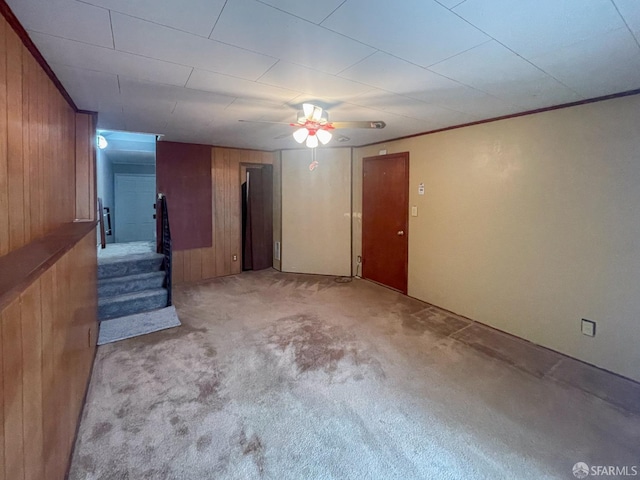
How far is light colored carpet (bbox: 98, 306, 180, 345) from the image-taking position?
3.04 metres

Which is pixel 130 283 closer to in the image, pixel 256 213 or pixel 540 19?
pixel 256 213

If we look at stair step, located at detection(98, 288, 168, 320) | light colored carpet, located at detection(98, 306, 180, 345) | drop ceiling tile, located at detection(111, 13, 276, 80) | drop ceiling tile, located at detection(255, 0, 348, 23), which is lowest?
light colored carpet, located at detection(98, 306, 180, 345)

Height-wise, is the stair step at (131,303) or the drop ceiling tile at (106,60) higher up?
the drop ceiling tile at (106,60)

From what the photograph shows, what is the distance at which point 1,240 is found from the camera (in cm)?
125

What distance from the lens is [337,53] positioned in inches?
70.9

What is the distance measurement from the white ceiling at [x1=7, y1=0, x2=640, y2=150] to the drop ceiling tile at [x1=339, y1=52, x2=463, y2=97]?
0.04ft

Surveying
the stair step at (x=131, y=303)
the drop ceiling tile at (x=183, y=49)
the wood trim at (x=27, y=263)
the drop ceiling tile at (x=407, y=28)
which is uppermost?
the drop ceiling tile at (x=183, y=49)

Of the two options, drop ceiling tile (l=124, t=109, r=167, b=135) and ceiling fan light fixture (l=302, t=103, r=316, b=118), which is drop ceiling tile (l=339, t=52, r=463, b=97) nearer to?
ceiling fan light fixture (l=302, t=103, r=316, b=118)

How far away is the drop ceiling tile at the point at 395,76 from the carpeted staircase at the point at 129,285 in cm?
330

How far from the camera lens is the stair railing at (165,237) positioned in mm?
3893

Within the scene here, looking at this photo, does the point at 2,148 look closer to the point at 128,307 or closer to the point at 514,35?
the point at 514,35

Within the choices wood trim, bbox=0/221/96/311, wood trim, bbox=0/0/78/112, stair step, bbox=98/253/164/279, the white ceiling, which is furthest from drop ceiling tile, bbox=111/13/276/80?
stair step, bbox=98/253/164/279

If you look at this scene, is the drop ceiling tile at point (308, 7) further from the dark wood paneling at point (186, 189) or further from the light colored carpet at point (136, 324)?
the dark wood paneling at point (186, 189)

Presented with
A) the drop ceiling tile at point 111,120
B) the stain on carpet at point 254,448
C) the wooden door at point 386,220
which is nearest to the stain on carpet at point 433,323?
the wooden door at point 386,220
